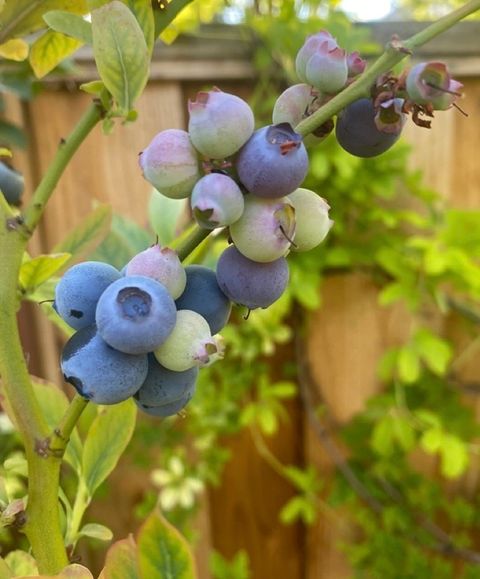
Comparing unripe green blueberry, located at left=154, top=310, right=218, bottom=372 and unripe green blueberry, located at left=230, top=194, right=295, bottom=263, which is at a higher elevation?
unripe green blueberry, located at left=230, top=194, right=295, bottom=263

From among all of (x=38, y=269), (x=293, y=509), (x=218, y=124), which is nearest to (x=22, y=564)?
(x=38, y=269)

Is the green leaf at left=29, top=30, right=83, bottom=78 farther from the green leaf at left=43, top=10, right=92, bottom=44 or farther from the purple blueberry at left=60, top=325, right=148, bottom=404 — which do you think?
the purple blueberry at left=60, top=325, right=148, bottom=404

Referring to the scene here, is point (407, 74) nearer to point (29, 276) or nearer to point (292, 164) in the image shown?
point (292, 164)

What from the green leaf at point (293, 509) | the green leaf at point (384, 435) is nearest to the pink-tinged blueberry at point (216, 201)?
the green leaf at point (384, 435)

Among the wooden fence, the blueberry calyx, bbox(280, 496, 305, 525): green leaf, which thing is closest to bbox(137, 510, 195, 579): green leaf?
the blueberry calyx

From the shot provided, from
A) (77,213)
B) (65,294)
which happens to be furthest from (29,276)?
(77,213)

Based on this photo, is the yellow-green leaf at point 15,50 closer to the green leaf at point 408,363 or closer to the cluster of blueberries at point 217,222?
the cluster of blueberries at point 217,222
